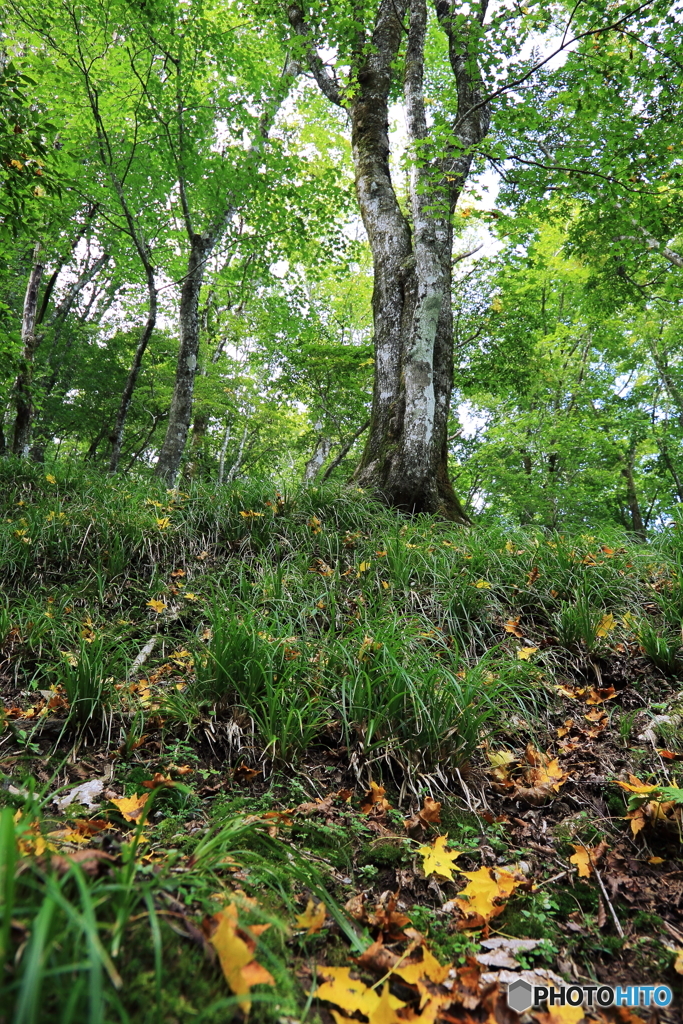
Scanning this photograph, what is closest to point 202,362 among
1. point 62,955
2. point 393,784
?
point 393,784

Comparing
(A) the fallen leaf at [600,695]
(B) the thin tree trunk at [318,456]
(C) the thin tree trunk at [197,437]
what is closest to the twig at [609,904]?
(A) the fallen leaf at [600,695]

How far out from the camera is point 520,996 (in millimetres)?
1185

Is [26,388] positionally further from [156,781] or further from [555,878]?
[555,878]

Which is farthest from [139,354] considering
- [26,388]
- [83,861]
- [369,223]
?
[83,861]

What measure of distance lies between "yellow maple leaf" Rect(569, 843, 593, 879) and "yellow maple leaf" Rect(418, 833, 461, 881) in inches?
16.7

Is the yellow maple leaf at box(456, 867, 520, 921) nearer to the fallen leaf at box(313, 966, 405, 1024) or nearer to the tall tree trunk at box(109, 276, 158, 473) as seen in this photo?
the fallen leaf at box(313, 966, 405, 1024)

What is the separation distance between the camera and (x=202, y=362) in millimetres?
12500

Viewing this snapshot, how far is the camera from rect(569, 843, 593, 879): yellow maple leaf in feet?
5.31

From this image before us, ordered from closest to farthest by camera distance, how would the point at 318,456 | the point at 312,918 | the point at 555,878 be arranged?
the point at 312,918 → the point at 555,878 → the point at 318,456

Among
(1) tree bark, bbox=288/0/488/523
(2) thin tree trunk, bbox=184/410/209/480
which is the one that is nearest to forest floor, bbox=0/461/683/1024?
(1) tree bark, bbox=288/0/488/523

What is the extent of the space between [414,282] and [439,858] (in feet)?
17.3

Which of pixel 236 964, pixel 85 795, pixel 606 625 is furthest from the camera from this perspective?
pixel 606 625

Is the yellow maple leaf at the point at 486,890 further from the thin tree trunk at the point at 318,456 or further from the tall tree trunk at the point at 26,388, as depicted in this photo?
the thin tree trunk at the point at 318,456

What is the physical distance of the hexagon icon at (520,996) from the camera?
1.14 meters
